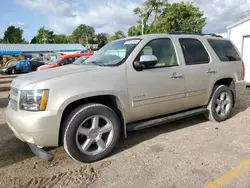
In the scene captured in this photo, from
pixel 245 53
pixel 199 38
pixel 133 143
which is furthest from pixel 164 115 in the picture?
pixel 245 53

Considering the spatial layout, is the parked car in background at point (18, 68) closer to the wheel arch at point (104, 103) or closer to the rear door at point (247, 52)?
the rear door at point (247, 52)

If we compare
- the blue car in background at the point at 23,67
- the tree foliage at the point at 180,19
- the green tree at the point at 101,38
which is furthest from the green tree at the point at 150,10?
the green tree at the point at 101,38

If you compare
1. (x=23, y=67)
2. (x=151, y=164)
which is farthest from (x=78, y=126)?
(x=23, y=67)

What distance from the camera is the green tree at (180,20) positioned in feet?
100

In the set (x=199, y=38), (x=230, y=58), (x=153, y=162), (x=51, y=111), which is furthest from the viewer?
(x=230, y=58)

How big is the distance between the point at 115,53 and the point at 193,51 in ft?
5.19

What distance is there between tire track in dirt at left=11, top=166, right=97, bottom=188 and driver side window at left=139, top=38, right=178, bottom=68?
6.63 feet

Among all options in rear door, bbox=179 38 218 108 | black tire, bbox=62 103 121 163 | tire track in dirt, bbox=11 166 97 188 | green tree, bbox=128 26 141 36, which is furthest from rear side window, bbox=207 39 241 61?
green tree, bbox=128 26 141 36

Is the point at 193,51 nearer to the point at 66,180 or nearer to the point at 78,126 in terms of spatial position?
the point at 78,126

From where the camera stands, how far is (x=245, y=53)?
9875mm

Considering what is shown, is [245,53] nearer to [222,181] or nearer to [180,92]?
[180,92]

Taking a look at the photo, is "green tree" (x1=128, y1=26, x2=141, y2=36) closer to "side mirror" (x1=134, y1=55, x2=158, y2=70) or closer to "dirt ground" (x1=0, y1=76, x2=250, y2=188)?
"dirt ground" (x1=0, y1=76, x2=250, y2=188)

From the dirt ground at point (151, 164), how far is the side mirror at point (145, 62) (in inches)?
53.6

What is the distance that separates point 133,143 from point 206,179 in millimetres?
1465
